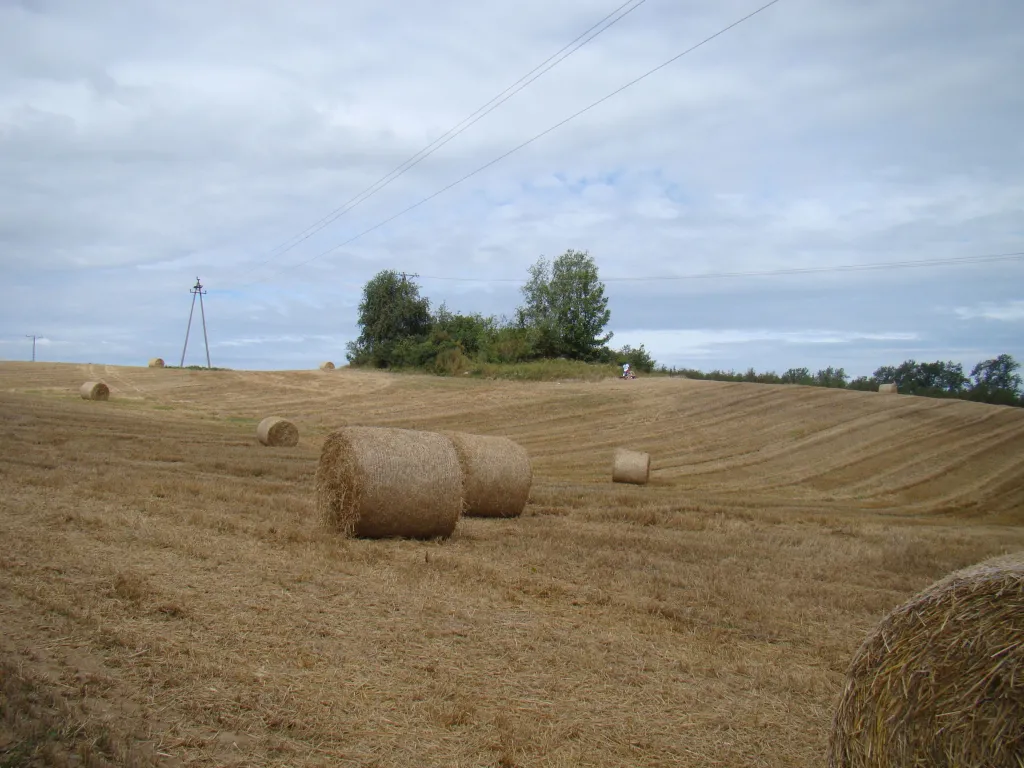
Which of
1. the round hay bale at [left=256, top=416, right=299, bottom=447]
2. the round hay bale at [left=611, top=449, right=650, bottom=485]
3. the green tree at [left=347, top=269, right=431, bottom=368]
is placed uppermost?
the green tree at [left=347, top=269, right=431, bottom=368]

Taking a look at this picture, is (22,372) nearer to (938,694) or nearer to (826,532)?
(826,532)

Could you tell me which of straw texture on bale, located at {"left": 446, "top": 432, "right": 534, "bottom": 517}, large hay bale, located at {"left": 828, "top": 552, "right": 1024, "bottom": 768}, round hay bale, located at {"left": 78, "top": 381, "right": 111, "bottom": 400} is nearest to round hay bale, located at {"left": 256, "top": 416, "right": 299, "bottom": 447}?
straw texture on bale, located at {"left": 446, "top": 432, "right": 534, "bottom": 517}

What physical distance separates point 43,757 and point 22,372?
36.5 metres

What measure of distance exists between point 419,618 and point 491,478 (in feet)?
18.8

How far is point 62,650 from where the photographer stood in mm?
4793

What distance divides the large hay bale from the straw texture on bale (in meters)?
8.30

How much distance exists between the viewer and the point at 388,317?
52625 millimetres

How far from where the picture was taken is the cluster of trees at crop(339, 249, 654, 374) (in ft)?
148

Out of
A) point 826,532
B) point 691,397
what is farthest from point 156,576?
point 691,397

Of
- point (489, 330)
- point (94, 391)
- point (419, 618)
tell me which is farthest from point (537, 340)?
point (419, 618)

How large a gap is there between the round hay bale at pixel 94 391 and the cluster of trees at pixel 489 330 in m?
17.0

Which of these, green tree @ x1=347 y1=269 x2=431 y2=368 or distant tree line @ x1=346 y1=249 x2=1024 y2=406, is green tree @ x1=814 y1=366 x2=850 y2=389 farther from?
green tree @ x1=347 y1=269 x2=431 y2=368

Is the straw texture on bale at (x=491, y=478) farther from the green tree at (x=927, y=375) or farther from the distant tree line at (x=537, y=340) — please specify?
the green tree at (x=927, y=375)

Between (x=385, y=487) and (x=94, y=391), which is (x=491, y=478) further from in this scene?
(x=94, y=391)
